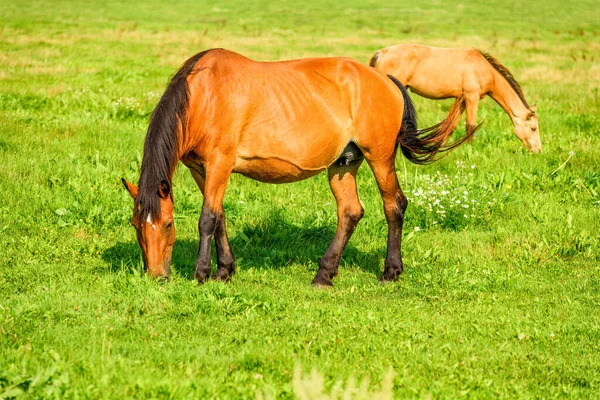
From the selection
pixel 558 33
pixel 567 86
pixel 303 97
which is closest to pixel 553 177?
pixel 303 97

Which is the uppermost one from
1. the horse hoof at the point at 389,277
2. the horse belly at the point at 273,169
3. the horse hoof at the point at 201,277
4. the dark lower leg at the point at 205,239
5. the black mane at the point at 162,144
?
the black mane at the point at 162,144

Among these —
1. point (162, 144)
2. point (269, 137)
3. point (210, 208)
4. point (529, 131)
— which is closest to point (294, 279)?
point (210, 208)

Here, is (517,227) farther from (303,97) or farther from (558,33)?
(558,33)

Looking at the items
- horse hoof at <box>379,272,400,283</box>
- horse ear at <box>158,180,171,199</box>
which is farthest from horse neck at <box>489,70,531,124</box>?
horse ear at <box>158,180,171,199</box>

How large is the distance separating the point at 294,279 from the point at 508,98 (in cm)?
858

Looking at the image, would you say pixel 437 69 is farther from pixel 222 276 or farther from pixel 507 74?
pixel 222 276

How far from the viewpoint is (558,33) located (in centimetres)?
4091

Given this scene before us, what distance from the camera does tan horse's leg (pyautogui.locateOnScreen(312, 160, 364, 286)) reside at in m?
8.07

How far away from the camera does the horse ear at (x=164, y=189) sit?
22.3 ft

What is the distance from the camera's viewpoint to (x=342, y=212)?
836 centimetres

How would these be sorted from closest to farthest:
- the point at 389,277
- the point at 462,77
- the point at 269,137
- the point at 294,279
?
1. the point at 269,137
2. the point at 294,279
3. the point at 389,277
4. the point at 462,77

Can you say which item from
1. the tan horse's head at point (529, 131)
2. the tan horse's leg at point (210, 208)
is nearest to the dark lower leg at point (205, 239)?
the tan horse's leg at point (210, 208)

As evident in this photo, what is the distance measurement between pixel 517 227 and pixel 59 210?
5.49m

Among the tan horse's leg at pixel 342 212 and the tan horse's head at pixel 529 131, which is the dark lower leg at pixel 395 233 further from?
the tan horse's head at pixel 529 131
